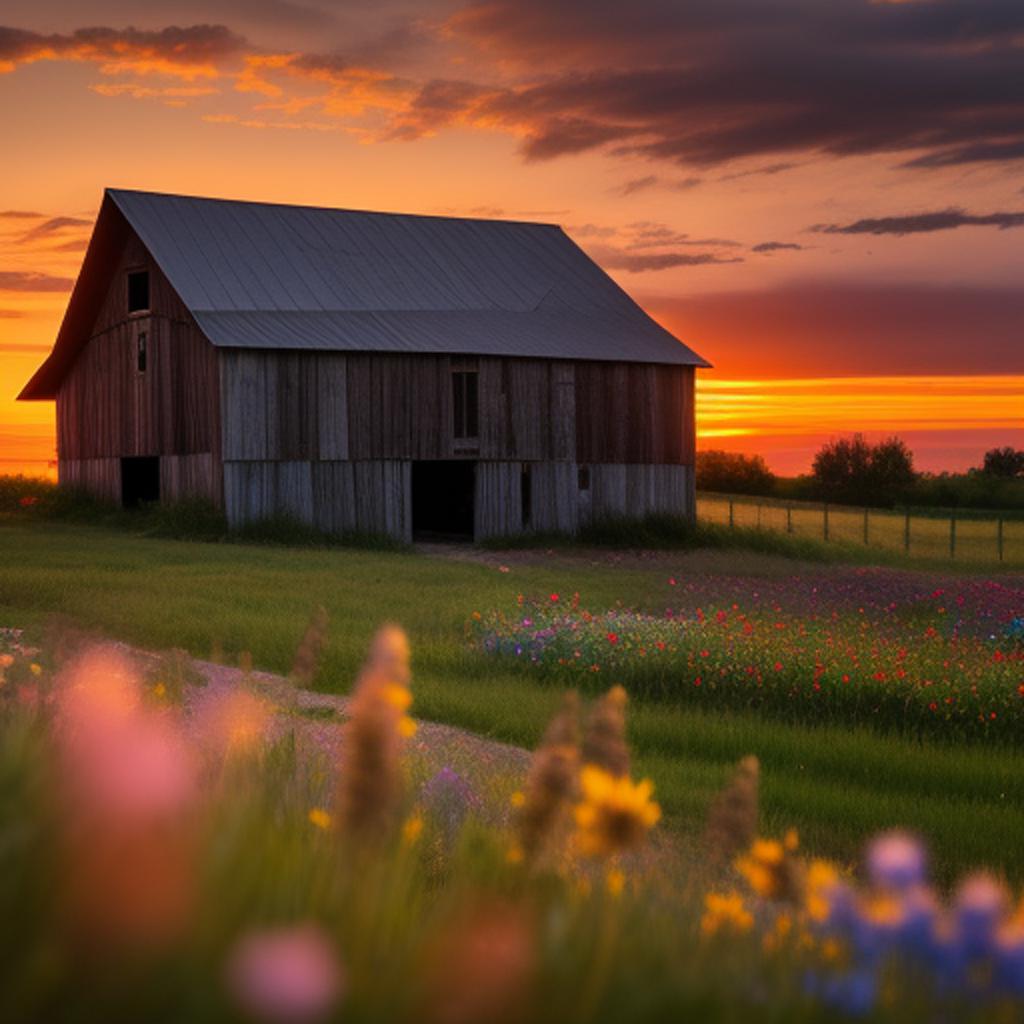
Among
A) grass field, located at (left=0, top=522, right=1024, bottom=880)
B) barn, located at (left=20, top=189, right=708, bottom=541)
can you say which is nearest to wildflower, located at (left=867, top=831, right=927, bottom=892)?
grass field, located at (left=0, top=522, right=1024, bottom=880)

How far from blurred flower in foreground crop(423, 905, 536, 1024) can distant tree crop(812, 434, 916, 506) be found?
246 ft

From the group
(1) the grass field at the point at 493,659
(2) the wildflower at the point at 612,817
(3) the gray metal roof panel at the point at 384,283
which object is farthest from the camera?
(3) the gray metal roof panel at the point at 384,283

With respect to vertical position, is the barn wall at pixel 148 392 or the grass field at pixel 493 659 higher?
the barn wall at pixel 148 392

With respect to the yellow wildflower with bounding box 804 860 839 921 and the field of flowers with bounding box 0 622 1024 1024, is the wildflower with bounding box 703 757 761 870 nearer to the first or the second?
the field of flowers with bounding box 0 622 1024 1024

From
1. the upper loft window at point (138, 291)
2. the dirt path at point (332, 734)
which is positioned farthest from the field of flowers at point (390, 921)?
the upper loft window at point (138, 291)

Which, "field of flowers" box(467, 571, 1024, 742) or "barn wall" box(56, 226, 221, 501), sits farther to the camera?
"barn wall" box(56, 226, 221, 501)

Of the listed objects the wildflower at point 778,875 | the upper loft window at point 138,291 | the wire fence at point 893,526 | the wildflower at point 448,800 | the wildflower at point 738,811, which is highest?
the upper loft window at point 138,291

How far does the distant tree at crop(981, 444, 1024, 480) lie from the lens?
82738mm

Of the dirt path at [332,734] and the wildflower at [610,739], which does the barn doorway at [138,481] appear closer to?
the dirt path at [332,734]

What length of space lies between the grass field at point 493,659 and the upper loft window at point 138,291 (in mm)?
9904

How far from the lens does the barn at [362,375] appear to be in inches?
1428

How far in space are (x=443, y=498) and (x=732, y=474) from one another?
3800cm

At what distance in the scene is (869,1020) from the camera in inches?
112

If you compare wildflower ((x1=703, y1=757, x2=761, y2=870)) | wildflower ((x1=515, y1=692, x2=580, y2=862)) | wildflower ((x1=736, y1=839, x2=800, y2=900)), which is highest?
wildflower ((x1=515, y1=692, x2=580, y2=862))
